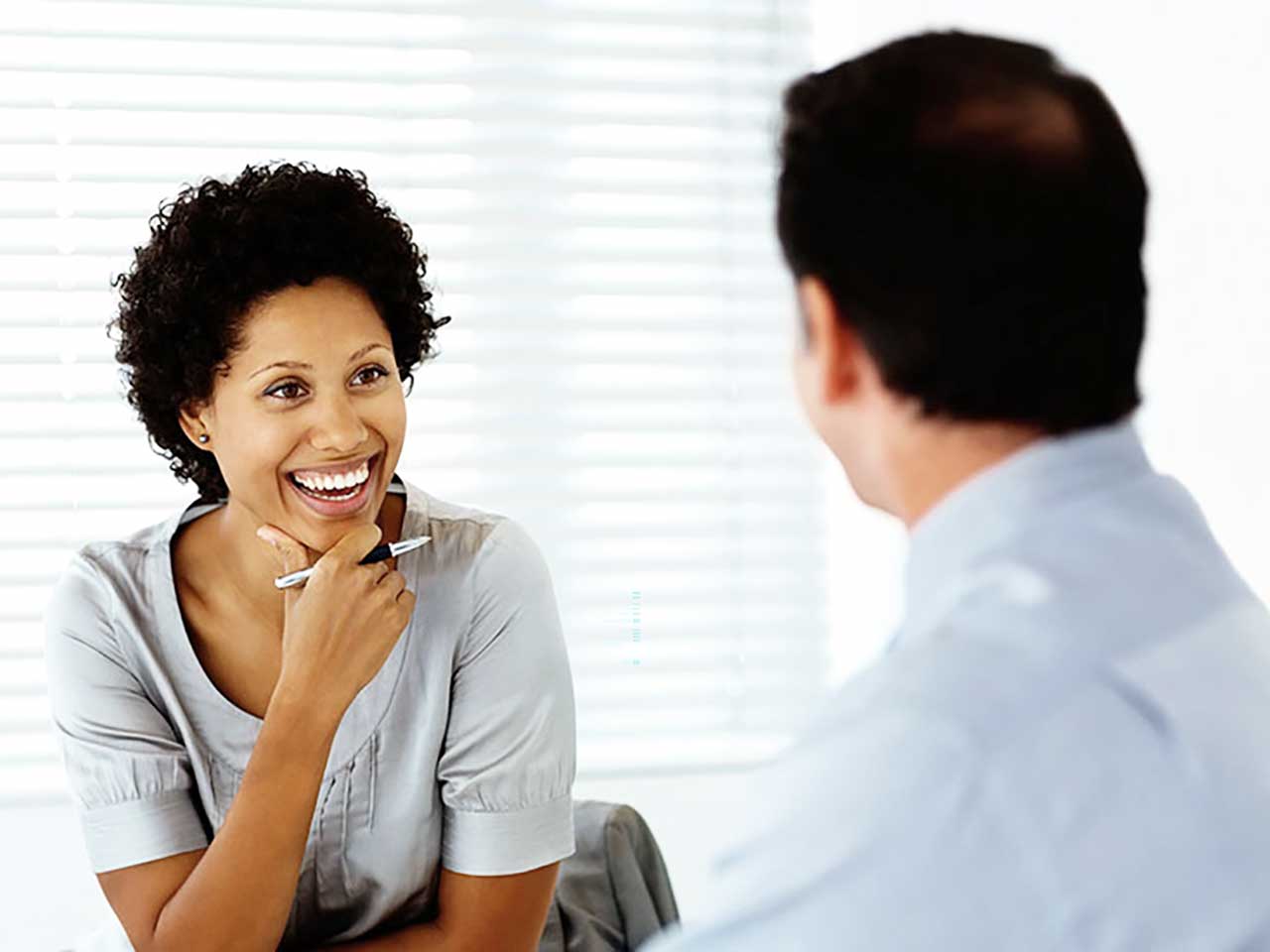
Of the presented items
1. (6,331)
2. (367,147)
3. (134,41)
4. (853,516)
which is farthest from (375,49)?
(853,516)

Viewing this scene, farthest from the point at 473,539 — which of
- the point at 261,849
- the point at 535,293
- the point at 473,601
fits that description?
the point at 535,293

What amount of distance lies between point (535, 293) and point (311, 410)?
0.96m

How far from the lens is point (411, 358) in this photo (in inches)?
67.6

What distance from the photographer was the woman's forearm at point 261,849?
1.49 m

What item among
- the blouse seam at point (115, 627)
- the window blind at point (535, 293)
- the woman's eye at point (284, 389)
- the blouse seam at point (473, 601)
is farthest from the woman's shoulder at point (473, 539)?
the window blind at point (535, 293)

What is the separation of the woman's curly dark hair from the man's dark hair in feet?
2.82

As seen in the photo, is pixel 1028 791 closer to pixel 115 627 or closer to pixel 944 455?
pixel 944 455

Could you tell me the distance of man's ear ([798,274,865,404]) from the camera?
82cm

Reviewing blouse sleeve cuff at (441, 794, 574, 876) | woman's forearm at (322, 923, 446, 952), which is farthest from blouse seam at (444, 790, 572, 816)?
woman's forearm at (322, 923, 446, 952)

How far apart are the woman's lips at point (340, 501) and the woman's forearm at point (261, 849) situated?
7.5 inches

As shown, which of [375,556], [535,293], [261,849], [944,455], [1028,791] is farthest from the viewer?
[535,293]

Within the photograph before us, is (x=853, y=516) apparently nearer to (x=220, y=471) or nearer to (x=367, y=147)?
(x=367, y=147)

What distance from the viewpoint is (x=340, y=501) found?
156cm

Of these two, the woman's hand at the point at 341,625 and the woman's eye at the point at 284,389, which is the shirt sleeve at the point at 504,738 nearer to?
the woman's hand at the point at 341,625
